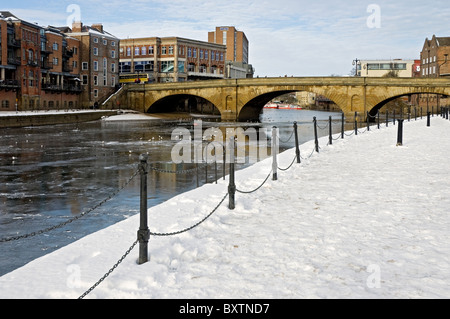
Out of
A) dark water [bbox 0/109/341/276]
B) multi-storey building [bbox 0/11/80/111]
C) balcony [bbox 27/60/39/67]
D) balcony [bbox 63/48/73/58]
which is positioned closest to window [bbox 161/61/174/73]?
multi-storey building [bbox 0/11/80/111]

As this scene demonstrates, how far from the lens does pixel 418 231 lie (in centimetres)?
678

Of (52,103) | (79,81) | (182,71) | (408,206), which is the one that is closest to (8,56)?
(52,103)

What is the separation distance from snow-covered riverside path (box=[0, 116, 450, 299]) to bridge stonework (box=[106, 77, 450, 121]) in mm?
45152

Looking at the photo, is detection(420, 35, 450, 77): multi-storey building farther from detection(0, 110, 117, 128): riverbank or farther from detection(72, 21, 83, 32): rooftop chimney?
detection(0, 110, 117, 128): riverbank

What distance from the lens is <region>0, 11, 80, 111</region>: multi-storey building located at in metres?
52.8

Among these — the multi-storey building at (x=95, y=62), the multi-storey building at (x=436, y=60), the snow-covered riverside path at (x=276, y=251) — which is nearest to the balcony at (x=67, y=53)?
the multi-storey building at (x=95, y=62)

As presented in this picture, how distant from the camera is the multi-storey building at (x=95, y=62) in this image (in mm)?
70812

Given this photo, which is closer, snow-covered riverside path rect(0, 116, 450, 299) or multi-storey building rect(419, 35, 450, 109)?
snow-covered riverside path rect(0, 116, 450, 299)

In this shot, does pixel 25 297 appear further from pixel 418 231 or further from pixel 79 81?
pixel 79 81

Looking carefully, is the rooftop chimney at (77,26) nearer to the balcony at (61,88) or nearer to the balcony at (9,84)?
the balcony at (61,88)

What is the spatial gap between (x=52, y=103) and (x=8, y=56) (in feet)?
36.4

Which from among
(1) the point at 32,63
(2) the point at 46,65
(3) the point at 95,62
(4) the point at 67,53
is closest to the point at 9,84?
(1) the point at 32,63

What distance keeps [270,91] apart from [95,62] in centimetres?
2963

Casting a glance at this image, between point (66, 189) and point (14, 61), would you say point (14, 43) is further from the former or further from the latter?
point (66, 189)
